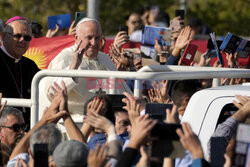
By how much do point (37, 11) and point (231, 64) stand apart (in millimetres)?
13158

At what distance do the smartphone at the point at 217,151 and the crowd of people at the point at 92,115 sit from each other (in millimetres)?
198

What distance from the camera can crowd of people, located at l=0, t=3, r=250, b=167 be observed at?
399 centimetres

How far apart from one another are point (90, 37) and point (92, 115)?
231cm

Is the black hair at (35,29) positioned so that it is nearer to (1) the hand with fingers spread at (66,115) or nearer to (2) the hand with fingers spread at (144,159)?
(1) the hand with fingers spread at (66,115)

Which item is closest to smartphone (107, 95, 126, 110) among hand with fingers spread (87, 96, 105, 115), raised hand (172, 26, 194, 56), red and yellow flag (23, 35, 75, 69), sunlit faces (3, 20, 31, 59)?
hand with fingers spread (87, 96, 105, 115)

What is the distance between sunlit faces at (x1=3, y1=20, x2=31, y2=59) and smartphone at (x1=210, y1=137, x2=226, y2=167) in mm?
2743

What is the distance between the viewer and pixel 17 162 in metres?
4.38

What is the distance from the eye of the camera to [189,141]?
3.88 meters

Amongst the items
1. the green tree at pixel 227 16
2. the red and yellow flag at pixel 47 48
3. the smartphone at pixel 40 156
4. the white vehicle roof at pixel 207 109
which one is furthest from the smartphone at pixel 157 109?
the green tree at pixel 227 16

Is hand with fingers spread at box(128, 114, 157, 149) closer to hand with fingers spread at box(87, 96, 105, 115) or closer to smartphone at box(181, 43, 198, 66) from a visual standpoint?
hand with fingers spread at box(87, 96, 105, 115)

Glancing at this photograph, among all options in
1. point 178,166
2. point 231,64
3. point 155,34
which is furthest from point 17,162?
point 155,34

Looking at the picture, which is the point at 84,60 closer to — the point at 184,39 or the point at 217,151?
the point at 184,39

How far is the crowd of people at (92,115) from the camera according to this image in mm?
3990

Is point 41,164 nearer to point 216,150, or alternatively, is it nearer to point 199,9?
point 216,150
